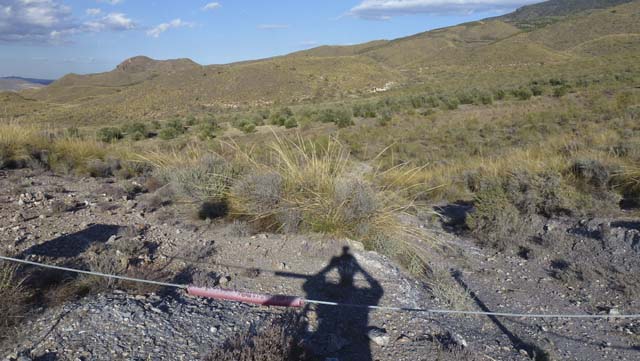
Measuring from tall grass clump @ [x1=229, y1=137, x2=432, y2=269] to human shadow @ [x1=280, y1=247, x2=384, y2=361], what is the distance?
1.54 ft

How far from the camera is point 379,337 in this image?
12.9 ft

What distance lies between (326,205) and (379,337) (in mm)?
2053

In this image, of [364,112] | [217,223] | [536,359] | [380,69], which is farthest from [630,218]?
[380,69]

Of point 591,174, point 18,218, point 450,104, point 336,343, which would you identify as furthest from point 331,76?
point 336,343

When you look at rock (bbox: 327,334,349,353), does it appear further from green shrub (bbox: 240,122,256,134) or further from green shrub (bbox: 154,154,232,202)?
green shrub (bbox: 240,122,256,134)

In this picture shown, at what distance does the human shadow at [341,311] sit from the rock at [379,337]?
0.05 metres

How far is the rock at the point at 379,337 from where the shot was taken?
3.91 meters

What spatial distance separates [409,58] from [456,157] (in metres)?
80.8

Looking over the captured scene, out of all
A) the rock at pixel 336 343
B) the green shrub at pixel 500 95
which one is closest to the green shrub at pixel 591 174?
the rock at pixel 336 343

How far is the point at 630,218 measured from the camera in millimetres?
6746

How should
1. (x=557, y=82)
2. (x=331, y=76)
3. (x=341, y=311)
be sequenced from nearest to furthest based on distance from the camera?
(x=341, y=311) → (x=557, y=82) → (x=331, y=76)

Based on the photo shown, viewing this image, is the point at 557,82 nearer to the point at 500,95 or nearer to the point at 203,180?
the point at 500,95

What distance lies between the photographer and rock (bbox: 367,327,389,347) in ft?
12.8

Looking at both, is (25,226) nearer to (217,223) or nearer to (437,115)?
(217,223)
